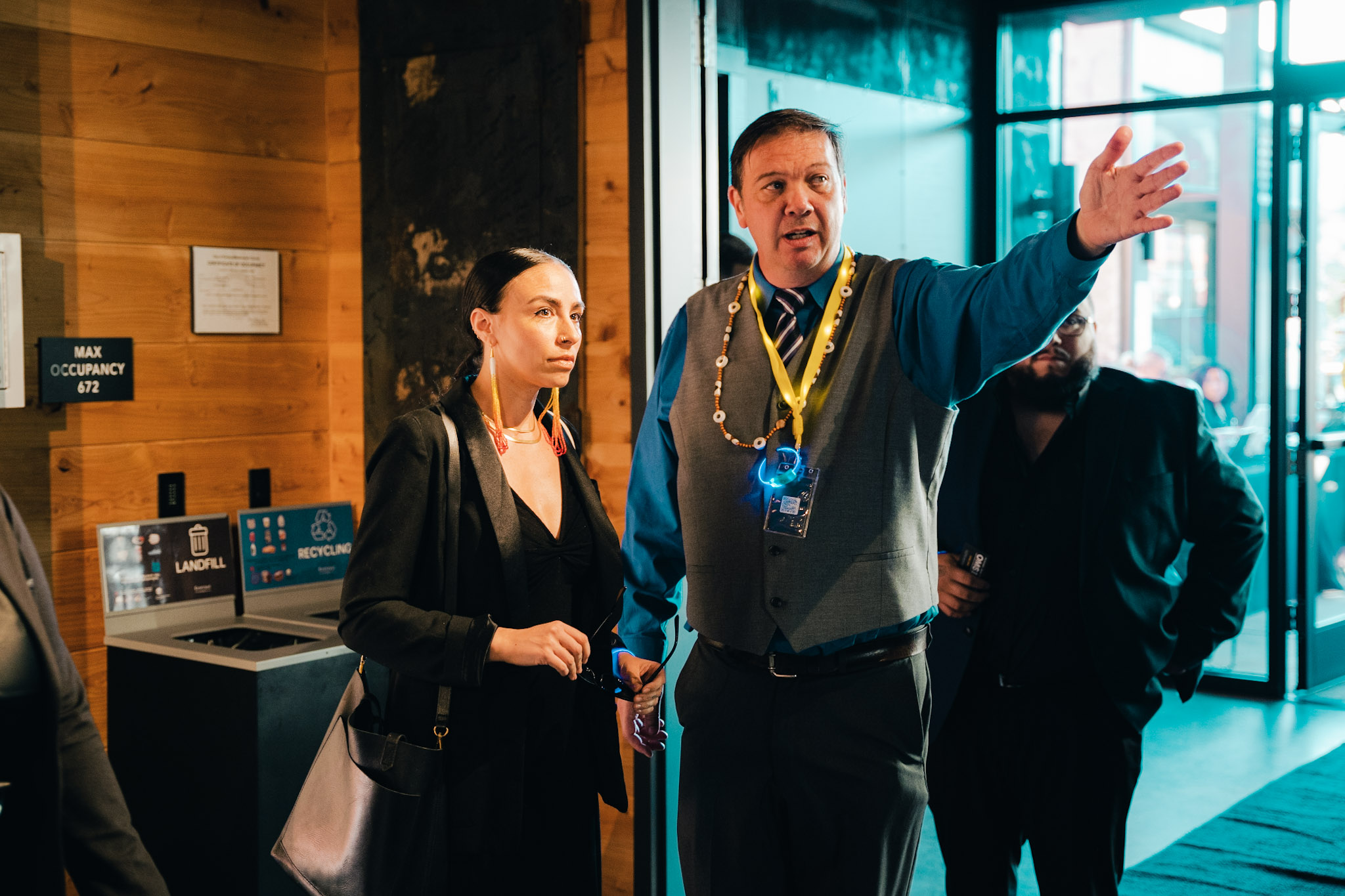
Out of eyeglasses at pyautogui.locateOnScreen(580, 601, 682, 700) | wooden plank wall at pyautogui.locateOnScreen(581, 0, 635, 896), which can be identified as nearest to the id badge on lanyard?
eyeglasses at pyautogui.locateOnScreen(580, 601, 682, 700)

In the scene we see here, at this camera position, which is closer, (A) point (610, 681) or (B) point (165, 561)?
(A) point (610, 681)

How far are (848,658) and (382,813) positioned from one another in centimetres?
83

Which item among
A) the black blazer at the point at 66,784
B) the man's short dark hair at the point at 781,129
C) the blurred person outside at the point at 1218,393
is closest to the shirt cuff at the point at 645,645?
the man's short dark hair at the point at 781,129

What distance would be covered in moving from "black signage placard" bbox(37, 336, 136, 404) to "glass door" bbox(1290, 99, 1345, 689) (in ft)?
15.2

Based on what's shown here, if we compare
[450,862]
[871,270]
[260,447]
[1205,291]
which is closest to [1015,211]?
[1205,291]

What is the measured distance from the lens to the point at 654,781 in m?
2.81

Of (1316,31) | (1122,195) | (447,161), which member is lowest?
(1122,195)

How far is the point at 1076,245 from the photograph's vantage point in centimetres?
145

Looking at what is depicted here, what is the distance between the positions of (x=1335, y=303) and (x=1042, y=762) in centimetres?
380

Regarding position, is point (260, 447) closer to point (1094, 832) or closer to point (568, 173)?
point (568, 173)

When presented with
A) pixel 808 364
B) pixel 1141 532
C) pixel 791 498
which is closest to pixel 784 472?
pixel 791 498

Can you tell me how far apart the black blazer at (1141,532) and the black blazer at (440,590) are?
2.97ft

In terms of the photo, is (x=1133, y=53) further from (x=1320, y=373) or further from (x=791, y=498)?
(x=791, y=498)

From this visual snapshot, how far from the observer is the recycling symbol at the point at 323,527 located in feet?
11.1
